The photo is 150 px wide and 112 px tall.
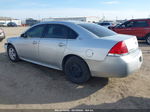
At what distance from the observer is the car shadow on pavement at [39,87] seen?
3907mm

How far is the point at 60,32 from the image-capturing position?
4934 mm

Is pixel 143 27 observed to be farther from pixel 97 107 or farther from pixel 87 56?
pixel 97 107

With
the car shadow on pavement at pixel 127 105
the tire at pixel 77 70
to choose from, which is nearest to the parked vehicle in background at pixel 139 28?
the tire at pixel 77 70

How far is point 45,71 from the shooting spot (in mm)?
5566

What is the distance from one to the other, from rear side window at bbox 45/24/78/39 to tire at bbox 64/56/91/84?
594mm

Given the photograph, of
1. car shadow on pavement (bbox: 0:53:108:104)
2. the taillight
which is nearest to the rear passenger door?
car shadow on pavement (bbox: 0:53:108:104)

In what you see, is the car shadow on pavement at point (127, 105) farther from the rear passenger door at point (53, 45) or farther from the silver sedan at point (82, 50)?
the rear passenger door at point (53, 45)

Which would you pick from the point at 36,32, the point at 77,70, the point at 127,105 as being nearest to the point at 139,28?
the point at 36,32

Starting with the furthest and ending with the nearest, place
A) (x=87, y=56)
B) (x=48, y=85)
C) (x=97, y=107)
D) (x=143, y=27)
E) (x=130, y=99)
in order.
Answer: (x=143, y=27) → (x=48, y=85) → (x=87, y=56) → (x=130, y=99) → (x=97, y=107)

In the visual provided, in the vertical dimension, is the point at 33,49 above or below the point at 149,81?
above

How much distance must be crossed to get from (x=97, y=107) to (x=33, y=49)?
293cm

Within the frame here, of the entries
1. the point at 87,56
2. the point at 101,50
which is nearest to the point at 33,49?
the point at 87,56

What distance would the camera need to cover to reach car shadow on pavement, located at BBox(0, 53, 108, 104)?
391 centimetres

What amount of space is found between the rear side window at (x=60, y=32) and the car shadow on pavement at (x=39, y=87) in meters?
1.17
